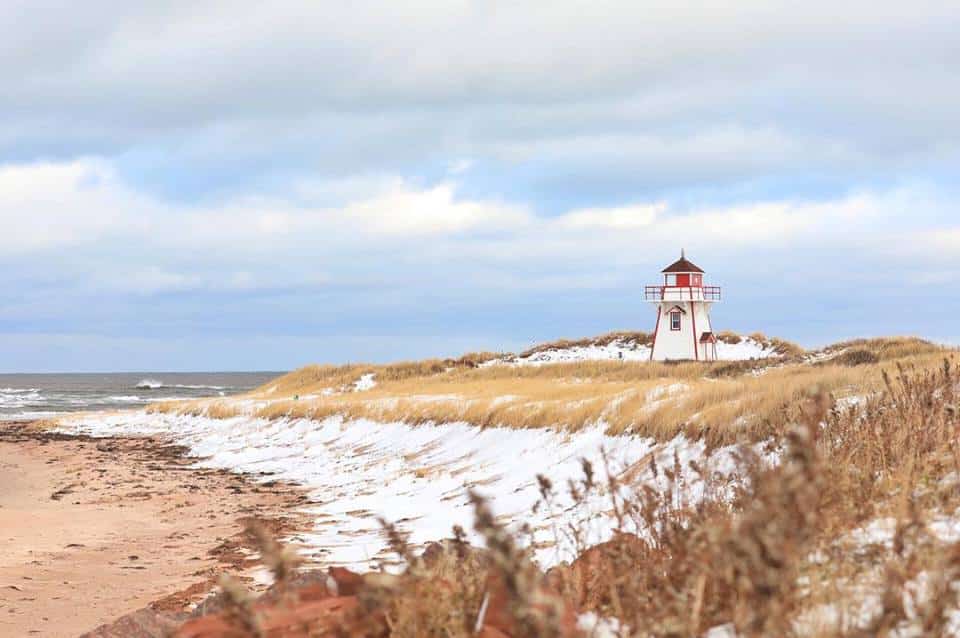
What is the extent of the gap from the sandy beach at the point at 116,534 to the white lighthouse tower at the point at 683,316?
29.3 meters

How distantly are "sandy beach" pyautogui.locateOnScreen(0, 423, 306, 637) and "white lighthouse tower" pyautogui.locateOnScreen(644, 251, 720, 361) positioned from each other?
29.3m

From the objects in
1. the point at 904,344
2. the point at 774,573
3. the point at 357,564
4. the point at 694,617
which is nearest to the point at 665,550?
the point at 694,617

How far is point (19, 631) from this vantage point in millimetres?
8016

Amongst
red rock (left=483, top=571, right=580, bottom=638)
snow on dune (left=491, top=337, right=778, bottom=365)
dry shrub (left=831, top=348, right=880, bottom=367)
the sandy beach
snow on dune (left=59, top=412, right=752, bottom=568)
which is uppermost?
snow on dune (left=491, top=337, right=778, bottom=365)

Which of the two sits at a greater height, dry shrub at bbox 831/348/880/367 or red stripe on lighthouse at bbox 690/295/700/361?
red stripe on lighthouse at bbox 690/295/700/361

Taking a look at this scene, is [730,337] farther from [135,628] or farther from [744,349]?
[135,628]

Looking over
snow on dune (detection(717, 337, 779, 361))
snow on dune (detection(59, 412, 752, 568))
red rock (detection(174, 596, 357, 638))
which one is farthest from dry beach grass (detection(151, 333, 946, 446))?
snow on dune (detection(717, 337, 779, 361))

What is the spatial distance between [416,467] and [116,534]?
617 cm

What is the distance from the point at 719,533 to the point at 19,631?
7.31 meters

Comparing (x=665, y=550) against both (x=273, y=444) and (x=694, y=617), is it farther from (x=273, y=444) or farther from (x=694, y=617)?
(x=273, y=444)

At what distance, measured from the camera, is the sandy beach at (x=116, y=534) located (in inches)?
356

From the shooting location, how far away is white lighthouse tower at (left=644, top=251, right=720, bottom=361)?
156 ft

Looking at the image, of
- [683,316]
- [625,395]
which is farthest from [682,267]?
[625,395]

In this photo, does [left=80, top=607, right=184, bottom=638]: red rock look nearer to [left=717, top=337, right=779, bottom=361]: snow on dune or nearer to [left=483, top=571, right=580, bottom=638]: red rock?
[left=483, top=571, right=580, bottom=638]: red rock
